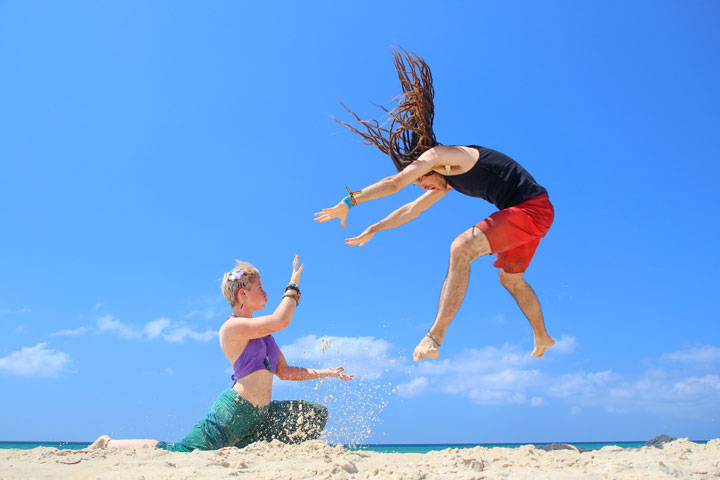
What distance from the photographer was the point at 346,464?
2912mm

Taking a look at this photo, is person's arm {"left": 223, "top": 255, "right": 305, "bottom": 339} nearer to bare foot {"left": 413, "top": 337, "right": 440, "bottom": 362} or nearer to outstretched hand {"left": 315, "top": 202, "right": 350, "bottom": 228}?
outstretched hand {"left": 315, "top": 202, "right": 350, "bottom": 228}

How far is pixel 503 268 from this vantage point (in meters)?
4.88

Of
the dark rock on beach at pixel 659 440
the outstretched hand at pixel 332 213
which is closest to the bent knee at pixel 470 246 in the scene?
the outstretched hand at pixel 332 213

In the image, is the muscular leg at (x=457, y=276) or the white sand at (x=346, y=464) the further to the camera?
the muscular leg at (x=457, y=276)

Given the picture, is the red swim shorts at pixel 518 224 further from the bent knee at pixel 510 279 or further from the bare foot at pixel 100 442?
the bare foot at pixel 100 442

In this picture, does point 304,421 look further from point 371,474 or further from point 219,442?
point 371,474

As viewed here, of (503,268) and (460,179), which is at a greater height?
(460,179)

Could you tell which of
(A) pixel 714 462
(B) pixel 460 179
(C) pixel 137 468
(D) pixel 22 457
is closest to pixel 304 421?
(C) pixel 137 468

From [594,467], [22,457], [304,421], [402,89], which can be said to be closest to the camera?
[594,467]

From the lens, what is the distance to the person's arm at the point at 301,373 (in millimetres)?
4633

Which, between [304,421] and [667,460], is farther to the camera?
[304,421]

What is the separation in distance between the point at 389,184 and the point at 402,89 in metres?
1.12

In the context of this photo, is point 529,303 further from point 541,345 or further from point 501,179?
point 501,179

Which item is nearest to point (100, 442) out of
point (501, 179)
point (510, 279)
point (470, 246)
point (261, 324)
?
point (261, 324)
